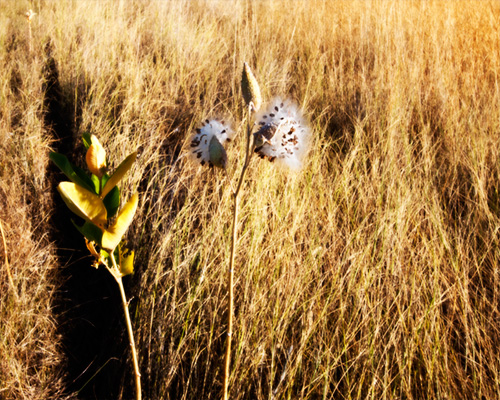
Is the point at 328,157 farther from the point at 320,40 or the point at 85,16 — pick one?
the point at 85,16

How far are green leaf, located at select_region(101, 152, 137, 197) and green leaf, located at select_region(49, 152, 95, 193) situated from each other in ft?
0.15

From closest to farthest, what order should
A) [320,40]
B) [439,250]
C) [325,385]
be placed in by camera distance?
[325,385]
[439,250]
[320,40]

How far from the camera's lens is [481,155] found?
1.74 meters

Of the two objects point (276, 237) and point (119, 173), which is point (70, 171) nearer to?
point (119, 173)

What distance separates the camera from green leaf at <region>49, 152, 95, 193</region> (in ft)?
2.37

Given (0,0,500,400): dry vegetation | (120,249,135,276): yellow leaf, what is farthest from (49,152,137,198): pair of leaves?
(0,0,500,400): dry vegetation

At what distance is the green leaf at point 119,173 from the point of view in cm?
72

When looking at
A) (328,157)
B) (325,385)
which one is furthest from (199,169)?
(325,385)

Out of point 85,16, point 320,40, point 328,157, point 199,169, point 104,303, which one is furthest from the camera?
point 85,16

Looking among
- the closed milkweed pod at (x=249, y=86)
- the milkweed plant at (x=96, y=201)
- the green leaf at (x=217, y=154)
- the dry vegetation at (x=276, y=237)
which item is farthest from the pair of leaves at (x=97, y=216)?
the dry vegetation at (x=276, y=237)

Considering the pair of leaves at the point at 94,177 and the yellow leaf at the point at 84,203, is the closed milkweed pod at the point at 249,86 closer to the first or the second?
the pair of leaves at the point at 94,177

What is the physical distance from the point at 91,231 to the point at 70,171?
0.11m

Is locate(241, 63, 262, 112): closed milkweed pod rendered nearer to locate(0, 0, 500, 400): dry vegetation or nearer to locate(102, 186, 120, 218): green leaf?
locate(102, 186, 120, 218): green leaf

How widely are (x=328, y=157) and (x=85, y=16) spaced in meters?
2.45
